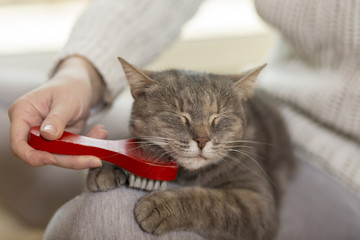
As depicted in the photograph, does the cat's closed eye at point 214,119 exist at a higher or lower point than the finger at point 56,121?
lower

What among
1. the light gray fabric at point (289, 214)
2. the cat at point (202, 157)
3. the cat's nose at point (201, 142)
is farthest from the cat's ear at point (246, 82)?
the light gray fabric at point (289, 214)

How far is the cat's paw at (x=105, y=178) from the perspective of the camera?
868mm

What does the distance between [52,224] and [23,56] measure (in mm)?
1367

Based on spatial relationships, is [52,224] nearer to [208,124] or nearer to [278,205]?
[208,124]

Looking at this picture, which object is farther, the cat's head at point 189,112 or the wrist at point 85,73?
the wrist at point 85,73

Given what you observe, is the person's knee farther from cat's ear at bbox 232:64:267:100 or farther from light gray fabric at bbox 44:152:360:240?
cat's ear at bbox 232:64:267:100

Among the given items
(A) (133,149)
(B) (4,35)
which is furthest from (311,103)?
(B) (4,35)

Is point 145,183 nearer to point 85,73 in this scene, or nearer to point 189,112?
point 189,112

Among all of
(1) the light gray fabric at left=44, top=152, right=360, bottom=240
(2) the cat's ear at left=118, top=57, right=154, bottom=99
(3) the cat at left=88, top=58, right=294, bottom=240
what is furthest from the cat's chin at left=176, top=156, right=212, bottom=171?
(2) the cat's ear at left=118, top=57, right=154, bottom=99

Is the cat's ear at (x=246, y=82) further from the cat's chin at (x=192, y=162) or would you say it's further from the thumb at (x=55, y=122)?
the thumb at (x=55, y=122)

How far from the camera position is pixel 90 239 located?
2.54ft

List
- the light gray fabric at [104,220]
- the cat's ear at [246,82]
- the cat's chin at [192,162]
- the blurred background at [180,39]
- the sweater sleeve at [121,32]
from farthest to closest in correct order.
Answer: the blurred background at [180,39]
the sweater sleeve at [121,32]
the cat's ear at [246,82]
the cat's chin at [192,162]
the light gray fabric at [104,220]

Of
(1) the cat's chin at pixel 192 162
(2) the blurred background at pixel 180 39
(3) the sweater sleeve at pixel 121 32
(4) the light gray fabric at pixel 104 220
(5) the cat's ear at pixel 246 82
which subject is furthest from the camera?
(2) the blurred background at pixel 180 39

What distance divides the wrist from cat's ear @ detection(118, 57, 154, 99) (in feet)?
0.52
